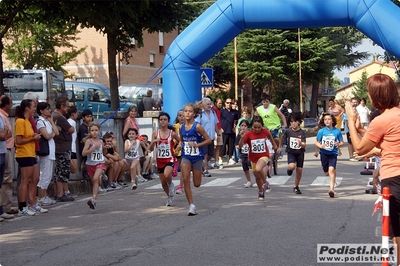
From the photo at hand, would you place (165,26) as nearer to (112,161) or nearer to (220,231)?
(112,161)

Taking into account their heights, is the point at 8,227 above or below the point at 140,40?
below

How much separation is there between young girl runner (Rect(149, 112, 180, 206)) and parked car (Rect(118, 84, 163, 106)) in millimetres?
17517

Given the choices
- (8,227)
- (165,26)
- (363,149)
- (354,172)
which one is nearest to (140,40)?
(165,26)

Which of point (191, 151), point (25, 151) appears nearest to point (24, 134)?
point (25, 151)

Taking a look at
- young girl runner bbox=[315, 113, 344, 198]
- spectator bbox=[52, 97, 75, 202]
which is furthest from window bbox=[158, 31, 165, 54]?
young girl runner bbox=[315, 113, 344, 198]

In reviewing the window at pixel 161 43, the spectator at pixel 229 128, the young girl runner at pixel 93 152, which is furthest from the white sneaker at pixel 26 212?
the window at pixel 161 43

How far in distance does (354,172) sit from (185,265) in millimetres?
11627

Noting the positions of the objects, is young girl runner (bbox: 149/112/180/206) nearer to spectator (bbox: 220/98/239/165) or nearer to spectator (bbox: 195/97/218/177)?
spectator (bbox: 195/97/218/177)

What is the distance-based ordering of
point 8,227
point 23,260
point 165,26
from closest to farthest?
point 23,260
point 8,227
point 165,26

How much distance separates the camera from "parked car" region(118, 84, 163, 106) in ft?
101

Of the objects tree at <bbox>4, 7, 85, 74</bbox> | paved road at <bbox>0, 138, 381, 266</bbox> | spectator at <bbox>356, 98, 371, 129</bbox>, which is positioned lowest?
paved road at <bbox>0, 138, 381, 266</bbox>

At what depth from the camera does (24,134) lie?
11.9 meters

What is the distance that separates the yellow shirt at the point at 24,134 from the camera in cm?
1188

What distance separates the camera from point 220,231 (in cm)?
950
